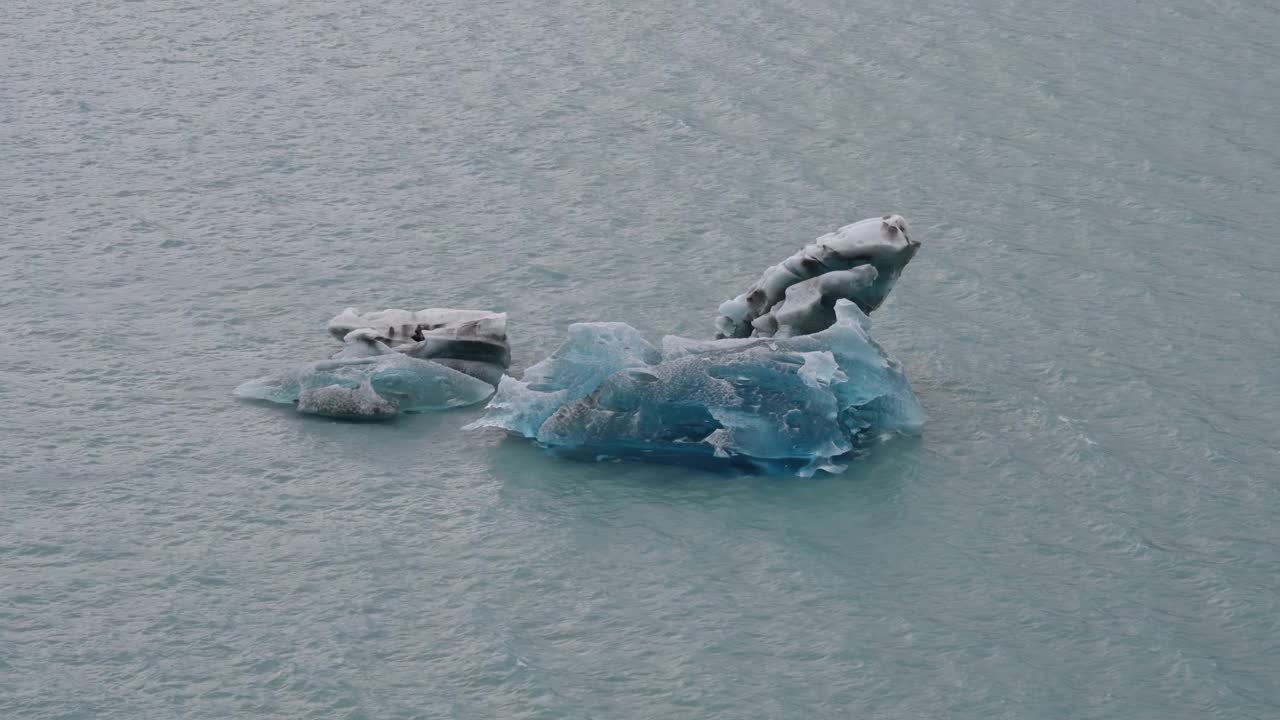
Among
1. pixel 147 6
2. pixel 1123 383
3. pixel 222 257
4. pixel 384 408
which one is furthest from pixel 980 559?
pixel 147 6

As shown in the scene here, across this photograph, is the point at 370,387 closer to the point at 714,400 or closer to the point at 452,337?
the point at 452,337

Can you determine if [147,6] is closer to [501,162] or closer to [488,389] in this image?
[501,162]

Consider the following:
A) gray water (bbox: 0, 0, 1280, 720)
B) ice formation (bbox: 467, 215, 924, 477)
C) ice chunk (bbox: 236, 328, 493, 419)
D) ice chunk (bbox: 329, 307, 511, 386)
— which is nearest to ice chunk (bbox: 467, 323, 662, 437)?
ice formation (bbox: 467, 215, 924, 477)

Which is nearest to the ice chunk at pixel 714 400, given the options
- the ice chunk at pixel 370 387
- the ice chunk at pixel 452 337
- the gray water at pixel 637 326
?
the gray water at pixel 637 326

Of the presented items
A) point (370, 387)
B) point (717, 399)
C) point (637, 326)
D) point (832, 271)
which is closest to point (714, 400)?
point (717, 399)

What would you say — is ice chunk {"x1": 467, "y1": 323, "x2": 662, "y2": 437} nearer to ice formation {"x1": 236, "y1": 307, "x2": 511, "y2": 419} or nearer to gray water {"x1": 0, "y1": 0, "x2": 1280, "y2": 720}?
gray water {"x1": 0, "y1": 0, "x2": 1280, "y2": 720}
